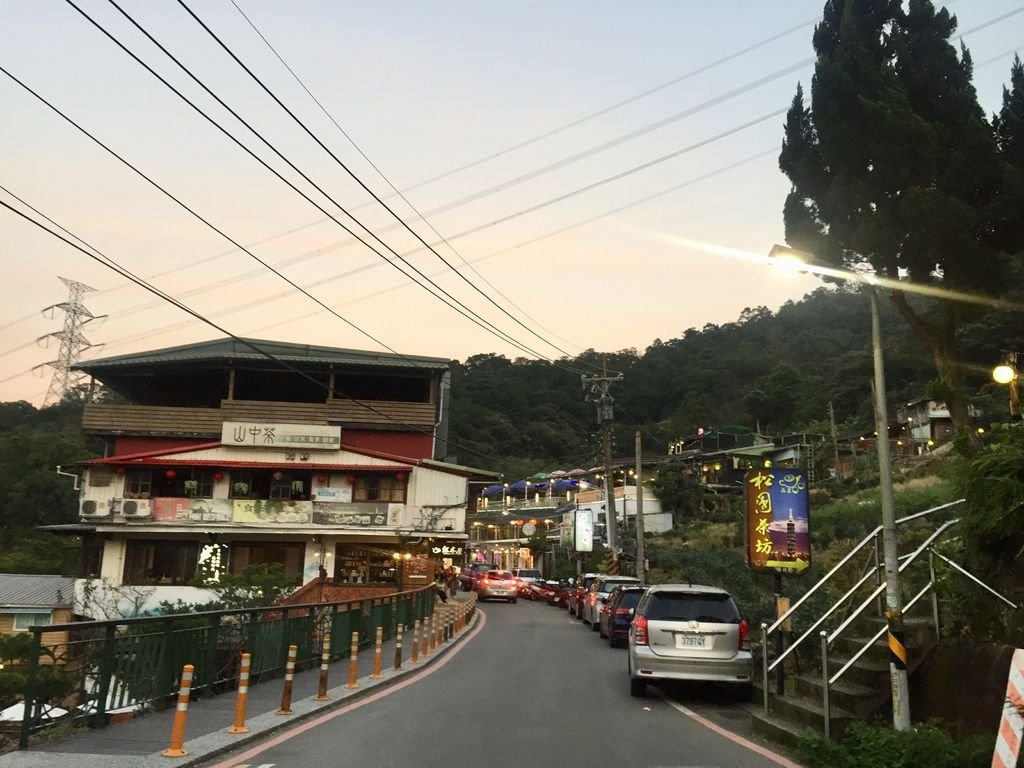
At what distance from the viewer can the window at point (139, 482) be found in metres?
36.4

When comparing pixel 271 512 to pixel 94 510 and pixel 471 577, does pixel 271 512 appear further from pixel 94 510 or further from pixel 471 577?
pixel 471 577

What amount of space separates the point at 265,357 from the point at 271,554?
9.78m

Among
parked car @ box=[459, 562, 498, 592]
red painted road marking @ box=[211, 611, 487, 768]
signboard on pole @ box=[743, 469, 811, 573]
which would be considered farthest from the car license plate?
parked car @ box=[459, 562, 498, 592]

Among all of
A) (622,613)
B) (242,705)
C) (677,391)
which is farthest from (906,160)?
(677,391)

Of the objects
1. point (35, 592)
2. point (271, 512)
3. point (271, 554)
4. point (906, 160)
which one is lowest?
point (35, 592)

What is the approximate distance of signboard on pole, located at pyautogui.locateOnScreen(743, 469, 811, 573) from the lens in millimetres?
14219

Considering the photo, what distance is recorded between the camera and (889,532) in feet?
29.1

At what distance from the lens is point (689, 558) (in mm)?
34812

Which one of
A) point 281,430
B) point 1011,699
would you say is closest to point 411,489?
point 281,430

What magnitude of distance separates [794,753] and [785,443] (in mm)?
61345

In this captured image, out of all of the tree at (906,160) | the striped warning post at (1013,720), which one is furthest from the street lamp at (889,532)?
the tree at (906,160)

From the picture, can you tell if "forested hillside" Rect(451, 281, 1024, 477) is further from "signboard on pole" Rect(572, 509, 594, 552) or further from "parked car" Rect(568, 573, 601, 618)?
"parked car" Rect(568, 573, 601, 618)

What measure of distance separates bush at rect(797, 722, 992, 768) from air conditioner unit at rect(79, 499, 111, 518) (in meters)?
33.2

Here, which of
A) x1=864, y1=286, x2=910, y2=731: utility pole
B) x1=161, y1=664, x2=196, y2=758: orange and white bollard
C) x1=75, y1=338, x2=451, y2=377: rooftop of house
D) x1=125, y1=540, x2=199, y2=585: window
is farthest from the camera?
x1=75, y1=338, x2=451, y2=377: rooftop of house
